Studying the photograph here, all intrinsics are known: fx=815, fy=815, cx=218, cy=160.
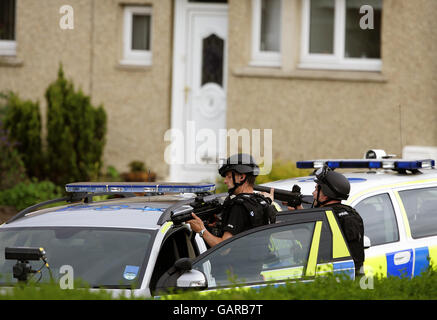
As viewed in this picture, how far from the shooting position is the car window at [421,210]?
706 cm

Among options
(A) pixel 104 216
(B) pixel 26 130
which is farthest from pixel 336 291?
(B) pixel 26 130

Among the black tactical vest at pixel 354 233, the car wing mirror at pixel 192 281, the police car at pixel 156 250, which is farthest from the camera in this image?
the black tactical vest at pixel 354 233

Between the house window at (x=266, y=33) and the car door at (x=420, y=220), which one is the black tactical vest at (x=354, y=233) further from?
the house window at (x=266, y=33)

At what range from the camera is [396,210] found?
7070 mm

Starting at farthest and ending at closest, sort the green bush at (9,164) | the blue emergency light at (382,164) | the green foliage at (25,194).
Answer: the green bush at (9,164) → the green foliage at (25,194) → the blue emergency light at (382,164)

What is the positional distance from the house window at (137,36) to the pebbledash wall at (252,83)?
161mm

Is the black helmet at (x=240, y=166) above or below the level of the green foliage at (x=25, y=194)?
above

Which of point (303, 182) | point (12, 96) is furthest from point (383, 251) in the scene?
point (12, 96)

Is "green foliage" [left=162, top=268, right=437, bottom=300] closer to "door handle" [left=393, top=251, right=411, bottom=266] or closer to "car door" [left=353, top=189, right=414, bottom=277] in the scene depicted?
"car door" [left=353, top=189, right=414, bottom=277]

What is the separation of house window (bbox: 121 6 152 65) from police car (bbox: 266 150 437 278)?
21.6ft

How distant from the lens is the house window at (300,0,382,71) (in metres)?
13.4

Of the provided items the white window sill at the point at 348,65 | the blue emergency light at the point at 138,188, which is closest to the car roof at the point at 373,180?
the blue emergency light at the point at 138,188

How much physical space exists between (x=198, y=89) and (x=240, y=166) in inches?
311

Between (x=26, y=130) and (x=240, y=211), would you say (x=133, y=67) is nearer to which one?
(x=26, y=130)
